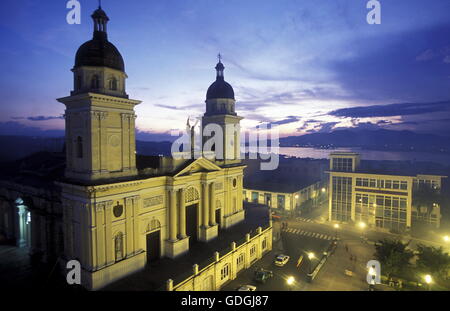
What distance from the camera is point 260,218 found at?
39469mm

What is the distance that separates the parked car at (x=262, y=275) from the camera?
2690cm

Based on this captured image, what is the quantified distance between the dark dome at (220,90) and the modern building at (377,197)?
2619cm

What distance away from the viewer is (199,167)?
28.7 metres

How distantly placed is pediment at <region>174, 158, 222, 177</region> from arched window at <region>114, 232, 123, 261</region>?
24.8 ft

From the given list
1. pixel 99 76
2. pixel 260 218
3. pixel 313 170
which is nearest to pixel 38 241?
pixel 99 76

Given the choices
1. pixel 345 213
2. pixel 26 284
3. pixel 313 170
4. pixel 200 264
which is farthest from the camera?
pixel 313 170

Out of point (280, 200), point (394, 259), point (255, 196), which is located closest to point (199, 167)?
point (394, 259)

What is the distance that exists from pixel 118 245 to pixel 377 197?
142ft

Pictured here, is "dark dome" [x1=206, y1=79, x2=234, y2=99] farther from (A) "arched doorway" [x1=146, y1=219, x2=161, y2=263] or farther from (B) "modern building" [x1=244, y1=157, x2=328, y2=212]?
(B) "modern building" [x1=244, y1=157, x2=328, y2=212]

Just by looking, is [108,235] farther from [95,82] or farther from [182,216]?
[95,82]

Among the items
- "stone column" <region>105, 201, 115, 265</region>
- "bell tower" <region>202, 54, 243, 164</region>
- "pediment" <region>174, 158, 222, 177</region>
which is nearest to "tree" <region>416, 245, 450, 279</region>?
"pediment" <region>174, 158, 222, 177</region>

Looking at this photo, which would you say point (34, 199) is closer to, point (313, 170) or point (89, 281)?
point (89, 281)

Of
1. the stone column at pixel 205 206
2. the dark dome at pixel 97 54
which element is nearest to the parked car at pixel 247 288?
the stone column at pixel 205 206
